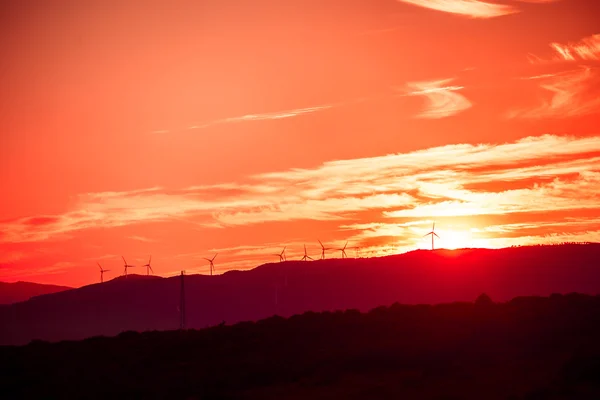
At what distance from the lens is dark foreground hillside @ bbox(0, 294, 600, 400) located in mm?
49000

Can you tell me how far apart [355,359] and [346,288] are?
120 metres

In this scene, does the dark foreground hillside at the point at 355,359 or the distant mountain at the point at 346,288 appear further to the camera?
the distant mountain at the point at 346,288

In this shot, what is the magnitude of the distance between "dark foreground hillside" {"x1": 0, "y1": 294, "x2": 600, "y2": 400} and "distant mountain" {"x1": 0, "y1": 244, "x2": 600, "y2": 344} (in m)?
86.7

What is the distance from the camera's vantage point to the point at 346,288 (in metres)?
175

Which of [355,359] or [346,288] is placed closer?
[355,359]

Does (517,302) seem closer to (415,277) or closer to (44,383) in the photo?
(44,383)

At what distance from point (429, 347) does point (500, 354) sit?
4.22 metres

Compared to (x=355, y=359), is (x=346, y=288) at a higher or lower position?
higher

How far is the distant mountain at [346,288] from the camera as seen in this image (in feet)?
507

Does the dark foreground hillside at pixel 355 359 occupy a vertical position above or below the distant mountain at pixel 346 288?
below

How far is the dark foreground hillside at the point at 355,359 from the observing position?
49.0 m

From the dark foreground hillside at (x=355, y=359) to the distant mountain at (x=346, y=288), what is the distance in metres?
86.7

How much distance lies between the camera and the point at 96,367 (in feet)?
205

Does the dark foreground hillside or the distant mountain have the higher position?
the distant mountain
